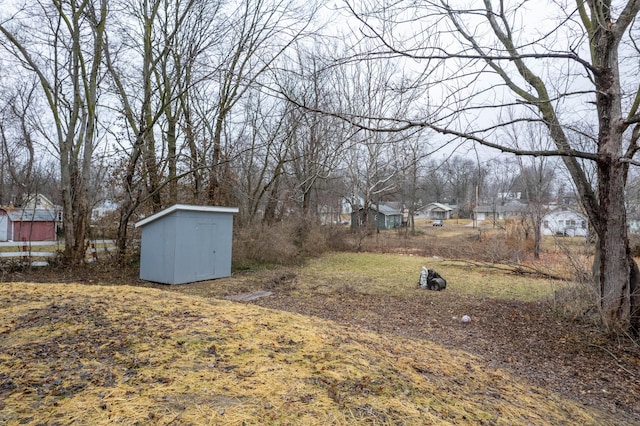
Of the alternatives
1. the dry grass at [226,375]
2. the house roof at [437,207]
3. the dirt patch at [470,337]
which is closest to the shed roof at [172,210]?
the dirt patch at [470,337]

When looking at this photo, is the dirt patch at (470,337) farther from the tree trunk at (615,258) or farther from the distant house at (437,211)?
the distant house at (437,211)

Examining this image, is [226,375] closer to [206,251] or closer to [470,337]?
[470,337]

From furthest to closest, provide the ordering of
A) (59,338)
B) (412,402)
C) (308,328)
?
(308,328) → (59,338) → (412,402)

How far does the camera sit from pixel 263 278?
10.3 metres

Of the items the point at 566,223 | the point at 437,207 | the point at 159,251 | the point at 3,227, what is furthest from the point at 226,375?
the point at 437,207

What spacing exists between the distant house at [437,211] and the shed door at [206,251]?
53091mm

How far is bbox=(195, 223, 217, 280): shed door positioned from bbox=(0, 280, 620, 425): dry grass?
5.33m

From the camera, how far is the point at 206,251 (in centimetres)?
983

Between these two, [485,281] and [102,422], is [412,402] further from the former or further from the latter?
[485,281]

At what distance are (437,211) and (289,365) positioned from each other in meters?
60.4

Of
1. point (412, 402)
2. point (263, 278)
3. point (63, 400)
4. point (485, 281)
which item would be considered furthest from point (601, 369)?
point (263, 278)

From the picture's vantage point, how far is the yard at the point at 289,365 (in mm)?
2209

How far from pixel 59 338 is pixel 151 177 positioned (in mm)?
8911

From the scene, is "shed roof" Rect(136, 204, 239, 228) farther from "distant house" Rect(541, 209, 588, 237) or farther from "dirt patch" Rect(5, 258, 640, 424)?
"distant house" Rect(541, 209, 588, 237)
